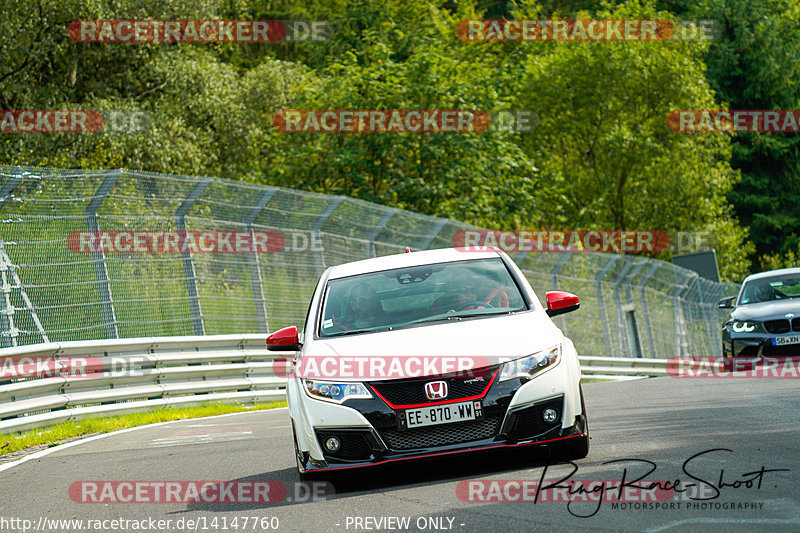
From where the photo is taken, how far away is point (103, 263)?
1450 cm

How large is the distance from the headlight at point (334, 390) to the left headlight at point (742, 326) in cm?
1088

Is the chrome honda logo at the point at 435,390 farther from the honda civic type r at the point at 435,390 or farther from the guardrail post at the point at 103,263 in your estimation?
the guardrail post at the point at 103,263

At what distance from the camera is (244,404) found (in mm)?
16266

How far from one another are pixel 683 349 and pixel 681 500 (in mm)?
26948

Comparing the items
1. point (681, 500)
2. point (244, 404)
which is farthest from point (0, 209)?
point (681, 500)

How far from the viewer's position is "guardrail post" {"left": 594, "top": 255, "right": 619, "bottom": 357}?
2488cm

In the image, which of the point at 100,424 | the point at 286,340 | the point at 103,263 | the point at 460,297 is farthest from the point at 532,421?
the point at 103,263

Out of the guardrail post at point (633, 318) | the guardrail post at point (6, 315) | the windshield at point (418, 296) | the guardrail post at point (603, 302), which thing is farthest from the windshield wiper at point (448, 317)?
the guardrail post at point (633, 318)

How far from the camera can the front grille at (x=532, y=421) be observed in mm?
6750

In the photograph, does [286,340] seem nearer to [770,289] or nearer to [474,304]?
[474,304]

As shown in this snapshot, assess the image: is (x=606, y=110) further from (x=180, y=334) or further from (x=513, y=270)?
(x=513, y=270)

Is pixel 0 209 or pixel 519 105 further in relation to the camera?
pixel 519 105

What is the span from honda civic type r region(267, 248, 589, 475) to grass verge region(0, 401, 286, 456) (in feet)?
16.4

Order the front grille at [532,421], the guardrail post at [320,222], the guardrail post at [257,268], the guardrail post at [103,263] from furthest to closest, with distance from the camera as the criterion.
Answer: the guardrail post at [320,222] → the guardrail post at [257,268] → the guardrail post at [103,263] → the front grille at [532,421]
